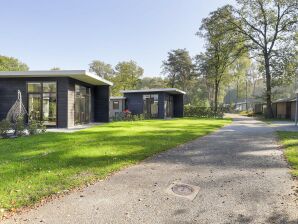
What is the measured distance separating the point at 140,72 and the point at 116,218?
4817cm

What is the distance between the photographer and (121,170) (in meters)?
6.59

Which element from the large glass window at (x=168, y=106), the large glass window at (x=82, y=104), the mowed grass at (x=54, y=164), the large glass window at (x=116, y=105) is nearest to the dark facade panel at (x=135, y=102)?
the large glass window at (x=116, y=105)

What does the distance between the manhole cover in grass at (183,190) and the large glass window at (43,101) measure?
541 inches

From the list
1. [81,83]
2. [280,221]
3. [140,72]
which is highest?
[140,72]

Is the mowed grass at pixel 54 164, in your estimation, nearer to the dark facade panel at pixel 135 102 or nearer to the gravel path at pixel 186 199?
the gravel path at pixel 186 199

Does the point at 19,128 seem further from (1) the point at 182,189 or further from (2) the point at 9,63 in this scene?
(2) the point at 9,63

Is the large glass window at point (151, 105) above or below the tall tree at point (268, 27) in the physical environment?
below

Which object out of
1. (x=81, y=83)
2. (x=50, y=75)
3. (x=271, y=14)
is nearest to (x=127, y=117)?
(x=81, y=83)

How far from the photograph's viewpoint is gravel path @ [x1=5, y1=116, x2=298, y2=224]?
157 inches

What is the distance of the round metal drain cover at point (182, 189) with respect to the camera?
16.6ft

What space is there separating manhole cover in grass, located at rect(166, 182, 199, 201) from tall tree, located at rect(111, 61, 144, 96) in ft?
146

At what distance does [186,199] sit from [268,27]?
111 feet

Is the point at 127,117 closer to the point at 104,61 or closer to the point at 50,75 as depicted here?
the point at 50,75

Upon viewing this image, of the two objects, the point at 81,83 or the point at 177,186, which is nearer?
the point at 177,186
